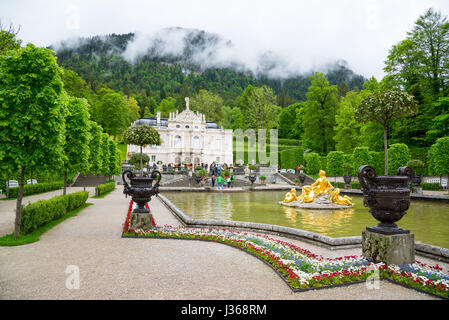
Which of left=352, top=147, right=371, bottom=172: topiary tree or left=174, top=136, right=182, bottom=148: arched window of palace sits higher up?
left=174, top=136, right=182, bottom=148: arched window of palace

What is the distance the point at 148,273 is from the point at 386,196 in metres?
4.07

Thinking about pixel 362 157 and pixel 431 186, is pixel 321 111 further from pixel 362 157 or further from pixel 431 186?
pixel 431 186

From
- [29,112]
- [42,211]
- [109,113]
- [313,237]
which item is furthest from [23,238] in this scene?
[109,113]

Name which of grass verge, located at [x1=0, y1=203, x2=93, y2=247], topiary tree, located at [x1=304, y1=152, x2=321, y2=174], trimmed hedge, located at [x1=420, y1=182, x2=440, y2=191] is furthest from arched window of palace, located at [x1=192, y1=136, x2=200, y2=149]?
grass verge, located at [x1=0, y1=203, x2=93, y2=247]

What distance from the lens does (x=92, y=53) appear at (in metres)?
185

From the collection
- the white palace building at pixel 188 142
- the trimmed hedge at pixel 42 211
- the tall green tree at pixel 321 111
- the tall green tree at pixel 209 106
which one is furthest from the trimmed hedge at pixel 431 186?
the tall green tree at pixel 209 106

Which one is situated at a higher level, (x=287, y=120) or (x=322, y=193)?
(x=287, y=120)

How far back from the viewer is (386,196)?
4965mm

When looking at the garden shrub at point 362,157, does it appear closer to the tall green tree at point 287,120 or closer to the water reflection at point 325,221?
the water reflection at point 325,221

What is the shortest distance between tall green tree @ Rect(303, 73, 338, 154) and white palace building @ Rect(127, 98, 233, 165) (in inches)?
720

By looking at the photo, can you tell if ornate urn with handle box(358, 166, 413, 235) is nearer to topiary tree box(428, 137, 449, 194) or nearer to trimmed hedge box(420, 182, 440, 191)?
topiary tree box(428, 137, 449, 194)

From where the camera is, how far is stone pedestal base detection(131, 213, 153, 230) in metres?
8.30

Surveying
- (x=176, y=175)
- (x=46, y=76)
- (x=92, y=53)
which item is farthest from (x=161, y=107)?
(x=92, y=53)
